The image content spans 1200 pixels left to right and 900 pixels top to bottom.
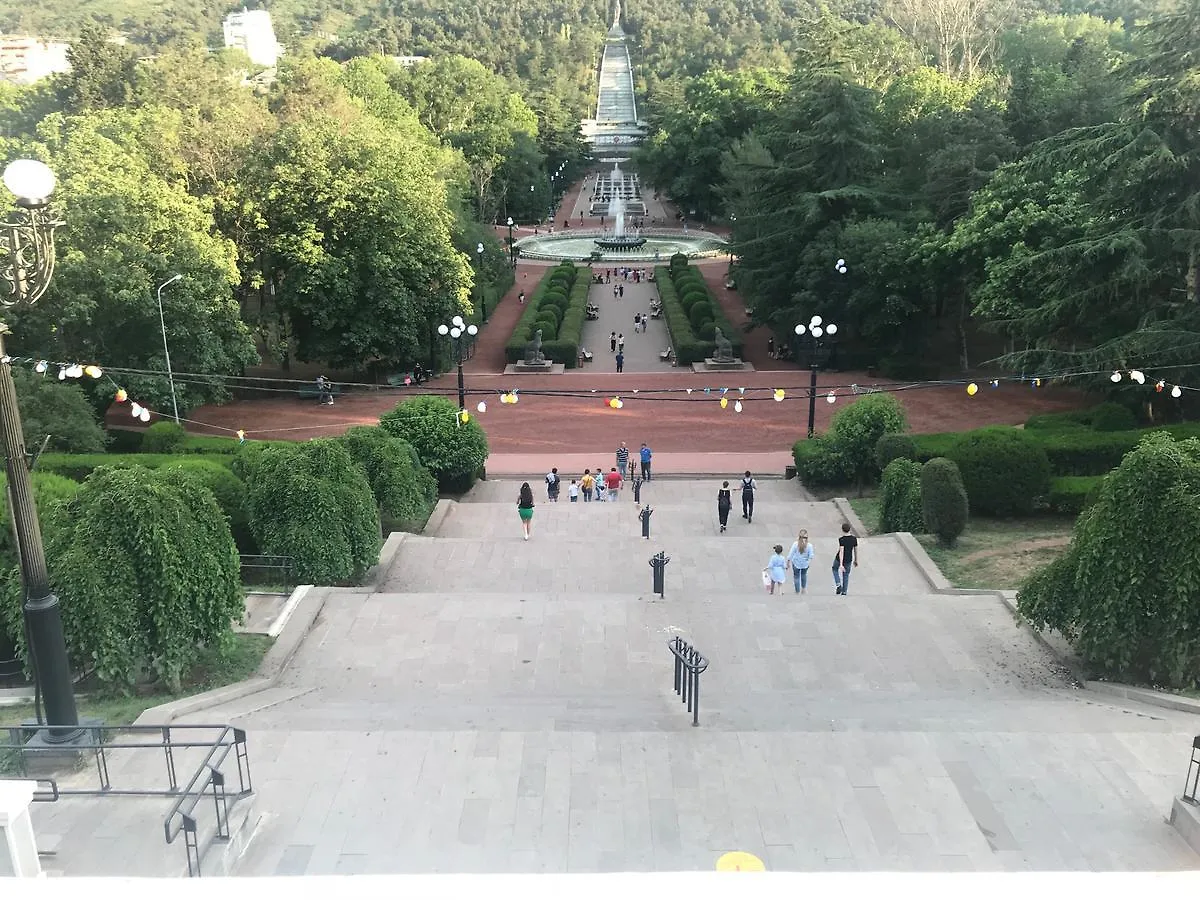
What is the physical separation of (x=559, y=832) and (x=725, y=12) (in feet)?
634

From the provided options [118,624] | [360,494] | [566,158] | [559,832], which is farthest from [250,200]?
[566,158]

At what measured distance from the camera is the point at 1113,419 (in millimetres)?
23453

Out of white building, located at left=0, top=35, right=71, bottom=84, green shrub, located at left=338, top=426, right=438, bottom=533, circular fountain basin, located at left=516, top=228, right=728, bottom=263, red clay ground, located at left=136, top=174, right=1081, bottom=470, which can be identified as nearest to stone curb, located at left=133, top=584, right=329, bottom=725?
green shrub, located at left=338, top=426, right=438, bottom=533

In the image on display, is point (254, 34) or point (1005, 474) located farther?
point (254, 34)

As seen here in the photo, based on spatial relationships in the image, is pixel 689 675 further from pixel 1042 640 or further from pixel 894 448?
pixel 894 448

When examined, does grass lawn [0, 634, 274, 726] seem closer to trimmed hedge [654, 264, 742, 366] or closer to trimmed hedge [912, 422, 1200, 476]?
trimmed hedge [912, 422, 1200, 476]

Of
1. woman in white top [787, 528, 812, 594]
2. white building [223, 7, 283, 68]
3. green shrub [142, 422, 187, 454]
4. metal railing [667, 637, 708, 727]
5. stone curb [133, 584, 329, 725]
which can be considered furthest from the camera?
white building [223, 7, 283, 68]

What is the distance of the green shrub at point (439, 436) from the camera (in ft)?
76.2

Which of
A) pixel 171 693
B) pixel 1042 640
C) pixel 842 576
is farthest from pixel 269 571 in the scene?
pixel 1042 640

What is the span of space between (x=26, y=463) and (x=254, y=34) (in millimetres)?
179243

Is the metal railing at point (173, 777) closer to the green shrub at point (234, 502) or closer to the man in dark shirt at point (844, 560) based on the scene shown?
the green shrub at point (234, 502)

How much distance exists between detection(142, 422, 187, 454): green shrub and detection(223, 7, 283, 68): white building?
155143mm

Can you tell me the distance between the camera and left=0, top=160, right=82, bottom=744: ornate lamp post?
25.7ft

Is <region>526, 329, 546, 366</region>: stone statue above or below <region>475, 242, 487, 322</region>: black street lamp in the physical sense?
below
